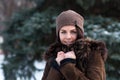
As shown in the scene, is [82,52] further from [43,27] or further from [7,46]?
[7,46]

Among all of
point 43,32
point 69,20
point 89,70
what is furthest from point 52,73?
point 43,32

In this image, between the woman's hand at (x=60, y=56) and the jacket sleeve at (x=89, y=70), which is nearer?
the jacket sleeve at (x=89, y=70)

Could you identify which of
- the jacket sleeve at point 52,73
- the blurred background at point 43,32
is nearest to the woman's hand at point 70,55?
the jacket sleeve at point 52,73

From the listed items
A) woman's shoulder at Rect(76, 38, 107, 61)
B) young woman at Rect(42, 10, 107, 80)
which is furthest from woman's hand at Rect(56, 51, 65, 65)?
woman's shoulder at Rect(76, 38, 107, 61)

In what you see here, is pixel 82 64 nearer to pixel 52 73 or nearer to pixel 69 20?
pixel 52 73

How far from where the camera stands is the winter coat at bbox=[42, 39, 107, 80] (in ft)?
8.68

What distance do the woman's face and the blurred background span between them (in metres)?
3.84

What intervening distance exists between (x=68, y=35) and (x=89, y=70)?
29cm

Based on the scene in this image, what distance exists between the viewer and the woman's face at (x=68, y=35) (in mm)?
2770

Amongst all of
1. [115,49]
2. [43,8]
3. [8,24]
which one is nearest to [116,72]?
[115,49]

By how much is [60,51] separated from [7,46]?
5.22 metres

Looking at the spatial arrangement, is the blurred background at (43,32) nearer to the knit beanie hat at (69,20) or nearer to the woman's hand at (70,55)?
the knit beanie hat at (69,20)

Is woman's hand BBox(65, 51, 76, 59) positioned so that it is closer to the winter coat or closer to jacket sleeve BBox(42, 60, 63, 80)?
the winter coat

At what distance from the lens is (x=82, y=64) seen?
2691mm
